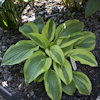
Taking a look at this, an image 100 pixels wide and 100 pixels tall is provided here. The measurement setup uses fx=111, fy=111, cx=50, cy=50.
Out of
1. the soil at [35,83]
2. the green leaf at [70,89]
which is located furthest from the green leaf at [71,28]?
the green leaf at [70,89]

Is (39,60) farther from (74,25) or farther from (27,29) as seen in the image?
(74,25)

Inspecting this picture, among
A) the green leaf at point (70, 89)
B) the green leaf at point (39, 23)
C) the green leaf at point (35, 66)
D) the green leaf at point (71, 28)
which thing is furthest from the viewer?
the green leaf at point (39, 23)

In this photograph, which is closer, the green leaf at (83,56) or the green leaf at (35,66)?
the green leaf at (35,66)

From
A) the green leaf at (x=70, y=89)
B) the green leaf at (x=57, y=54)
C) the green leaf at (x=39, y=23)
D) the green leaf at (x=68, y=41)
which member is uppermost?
the green leaf at (x=39, y=23)

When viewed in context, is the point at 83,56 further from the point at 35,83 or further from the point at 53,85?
the point at 35,83

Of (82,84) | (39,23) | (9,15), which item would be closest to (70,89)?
(82,84)

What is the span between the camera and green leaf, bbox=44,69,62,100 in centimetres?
89

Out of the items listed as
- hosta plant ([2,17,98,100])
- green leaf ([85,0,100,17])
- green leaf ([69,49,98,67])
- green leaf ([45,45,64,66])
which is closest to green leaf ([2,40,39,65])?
hosta plant ([2,17,98,100])

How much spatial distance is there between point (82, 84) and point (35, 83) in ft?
1.45

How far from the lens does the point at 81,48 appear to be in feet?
3.71

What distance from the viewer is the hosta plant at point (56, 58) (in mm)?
913

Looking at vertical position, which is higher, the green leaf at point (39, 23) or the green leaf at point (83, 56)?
the green leaf at point (39, 23)

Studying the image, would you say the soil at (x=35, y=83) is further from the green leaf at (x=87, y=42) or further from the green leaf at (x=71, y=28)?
the green leaf at (x=71, y=28)

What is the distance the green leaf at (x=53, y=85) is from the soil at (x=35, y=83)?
0.15 metres
